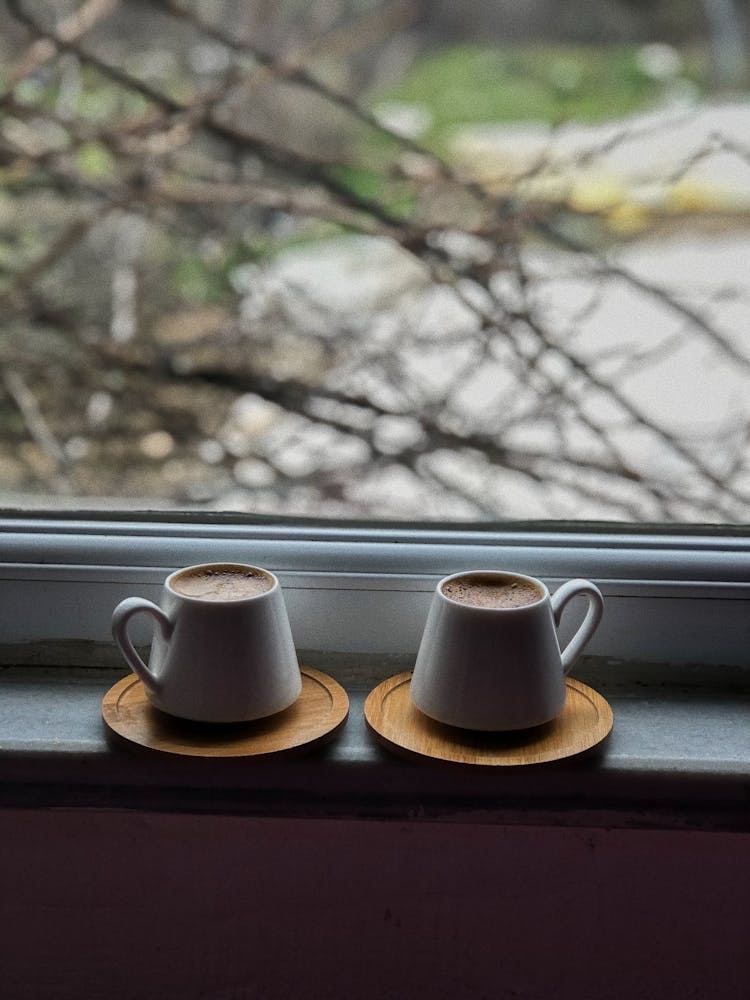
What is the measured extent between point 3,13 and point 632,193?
612 millimetres

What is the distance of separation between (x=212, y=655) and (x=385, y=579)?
16 centimetres

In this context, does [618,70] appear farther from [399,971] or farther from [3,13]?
[399,971]

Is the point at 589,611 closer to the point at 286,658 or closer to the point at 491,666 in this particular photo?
the point at 491,666

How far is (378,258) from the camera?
2.91 ft

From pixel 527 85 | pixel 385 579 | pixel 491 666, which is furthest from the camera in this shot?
pixel 527 85

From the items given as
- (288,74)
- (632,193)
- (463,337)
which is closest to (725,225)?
(632,193)

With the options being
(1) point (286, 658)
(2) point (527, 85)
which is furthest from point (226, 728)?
(2) point (527, 85)

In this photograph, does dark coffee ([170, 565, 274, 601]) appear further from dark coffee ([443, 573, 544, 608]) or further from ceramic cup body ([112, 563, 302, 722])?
dark coffee ([443, 573, 544, 608])

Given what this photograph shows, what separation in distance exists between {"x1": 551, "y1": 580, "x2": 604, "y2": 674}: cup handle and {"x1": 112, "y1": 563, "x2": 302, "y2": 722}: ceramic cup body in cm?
17

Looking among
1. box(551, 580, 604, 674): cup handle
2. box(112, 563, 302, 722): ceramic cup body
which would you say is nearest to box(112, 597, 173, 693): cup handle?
box(112, 563, 302, 722): ceramic cup body

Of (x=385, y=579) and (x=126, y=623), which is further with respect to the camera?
(x=385, y=579)

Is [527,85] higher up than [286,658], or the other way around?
[527,85]

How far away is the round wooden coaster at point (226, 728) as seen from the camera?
559 mm

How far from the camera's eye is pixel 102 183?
926 millimetres
